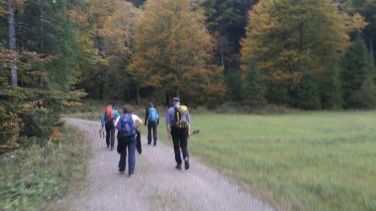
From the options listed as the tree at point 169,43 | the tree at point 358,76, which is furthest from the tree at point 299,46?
the tree at point 169,43

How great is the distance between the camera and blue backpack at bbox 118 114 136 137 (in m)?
13.0

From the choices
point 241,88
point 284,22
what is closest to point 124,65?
point 241,88

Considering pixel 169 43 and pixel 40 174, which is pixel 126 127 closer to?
pixel 40 174

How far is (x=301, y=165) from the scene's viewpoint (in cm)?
1416

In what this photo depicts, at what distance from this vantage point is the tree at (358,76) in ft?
179

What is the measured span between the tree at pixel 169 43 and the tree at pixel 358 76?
Result: 53.2ft

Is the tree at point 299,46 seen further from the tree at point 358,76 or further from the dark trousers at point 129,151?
the dark trousers at point 129,151

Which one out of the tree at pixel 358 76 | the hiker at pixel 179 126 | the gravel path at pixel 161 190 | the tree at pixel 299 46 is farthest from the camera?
the tree at pixel 299 46

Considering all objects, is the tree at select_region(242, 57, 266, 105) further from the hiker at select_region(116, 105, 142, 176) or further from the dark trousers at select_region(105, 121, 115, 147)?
the hiker at select_region(116, 105, 142, 176)

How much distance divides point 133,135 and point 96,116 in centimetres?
3356

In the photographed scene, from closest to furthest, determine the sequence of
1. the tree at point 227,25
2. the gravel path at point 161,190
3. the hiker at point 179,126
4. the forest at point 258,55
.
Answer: the gravel path at point 161,190, the hiker at point 179,126, the forest at point 258,55, the tree at point 227,25

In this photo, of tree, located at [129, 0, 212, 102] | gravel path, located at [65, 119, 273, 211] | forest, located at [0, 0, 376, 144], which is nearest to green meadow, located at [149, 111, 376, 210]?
gravel path, located at [65, 119, 273, 211]

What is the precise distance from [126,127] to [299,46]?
4676 cm

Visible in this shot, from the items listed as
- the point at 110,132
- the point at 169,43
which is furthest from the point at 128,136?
the point at 169,43
